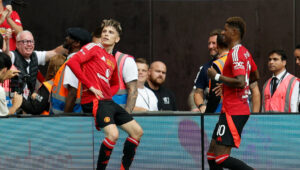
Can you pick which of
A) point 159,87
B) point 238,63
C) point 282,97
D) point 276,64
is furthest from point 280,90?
point 238,63

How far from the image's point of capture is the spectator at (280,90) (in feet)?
31.2

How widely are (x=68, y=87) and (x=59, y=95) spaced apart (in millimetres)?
181

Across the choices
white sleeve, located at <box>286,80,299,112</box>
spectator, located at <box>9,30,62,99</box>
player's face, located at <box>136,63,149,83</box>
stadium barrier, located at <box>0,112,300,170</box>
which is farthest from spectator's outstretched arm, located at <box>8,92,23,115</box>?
white sleeve, located at <box>286,80,299,112</box>

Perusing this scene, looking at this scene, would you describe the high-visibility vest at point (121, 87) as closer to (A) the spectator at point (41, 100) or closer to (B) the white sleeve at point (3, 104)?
(A) the spectator at point (41, 100)

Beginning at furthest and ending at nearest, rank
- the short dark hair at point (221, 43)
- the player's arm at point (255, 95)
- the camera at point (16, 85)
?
the camera at point (16, 85) → the player's arm at point (255, 95) → the short dark hair at point (221, 43)

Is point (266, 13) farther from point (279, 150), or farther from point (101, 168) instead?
point (101, 168)

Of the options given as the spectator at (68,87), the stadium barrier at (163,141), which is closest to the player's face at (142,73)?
the spectator at (68,87)

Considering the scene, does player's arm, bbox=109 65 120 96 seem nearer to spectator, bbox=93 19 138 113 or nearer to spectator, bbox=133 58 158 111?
spectator, bbox=93 19 138 113

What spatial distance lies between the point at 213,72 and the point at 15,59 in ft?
11.4

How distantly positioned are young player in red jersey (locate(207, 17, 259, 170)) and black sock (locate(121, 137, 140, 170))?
0.90 meters

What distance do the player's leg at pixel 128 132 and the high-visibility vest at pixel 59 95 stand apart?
85cm

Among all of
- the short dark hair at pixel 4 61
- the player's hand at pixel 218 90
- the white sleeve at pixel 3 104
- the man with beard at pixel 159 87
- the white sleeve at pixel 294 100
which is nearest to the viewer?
the white sleeve at pixel 3 104

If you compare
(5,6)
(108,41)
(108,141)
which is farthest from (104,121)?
(5,6)

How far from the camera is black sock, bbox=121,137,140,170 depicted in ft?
24.1
